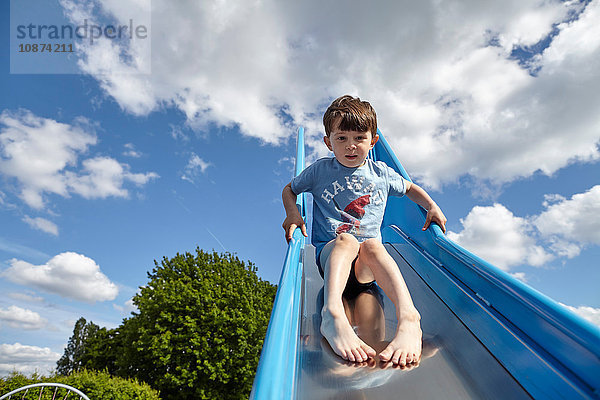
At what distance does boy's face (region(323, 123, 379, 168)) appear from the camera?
2086 mm

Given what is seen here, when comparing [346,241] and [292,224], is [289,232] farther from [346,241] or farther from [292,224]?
[346,241]

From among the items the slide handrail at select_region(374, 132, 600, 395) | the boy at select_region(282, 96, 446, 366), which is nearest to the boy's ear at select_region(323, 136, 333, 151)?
the boy at select_region(282, 96, 446, 366)

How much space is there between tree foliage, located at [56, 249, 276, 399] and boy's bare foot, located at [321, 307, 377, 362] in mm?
8458

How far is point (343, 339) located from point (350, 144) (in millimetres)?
1102

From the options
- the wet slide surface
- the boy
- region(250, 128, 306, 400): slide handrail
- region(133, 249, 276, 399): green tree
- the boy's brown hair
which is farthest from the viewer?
region(133, 249, 276, 399): green tree

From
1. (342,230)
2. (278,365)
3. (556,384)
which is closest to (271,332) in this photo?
(278,365)

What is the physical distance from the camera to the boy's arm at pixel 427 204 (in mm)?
2143

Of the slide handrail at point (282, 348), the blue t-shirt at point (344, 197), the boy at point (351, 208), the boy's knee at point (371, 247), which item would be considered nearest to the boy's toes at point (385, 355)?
the boy at point (351, 208)

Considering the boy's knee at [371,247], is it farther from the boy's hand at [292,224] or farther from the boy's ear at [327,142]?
the boy's ear at [327,142]

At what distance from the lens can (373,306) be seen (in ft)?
5.94

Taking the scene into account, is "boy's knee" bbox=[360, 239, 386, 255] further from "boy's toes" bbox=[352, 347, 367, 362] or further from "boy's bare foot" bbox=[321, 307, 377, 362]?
"boy's toes" bbox=[352, 347, 367, 362]

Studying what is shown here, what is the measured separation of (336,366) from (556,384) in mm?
653

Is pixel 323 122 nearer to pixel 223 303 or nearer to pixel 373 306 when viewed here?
pixel 373 306

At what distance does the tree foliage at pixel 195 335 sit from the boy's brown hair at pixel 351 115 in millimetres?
8270
